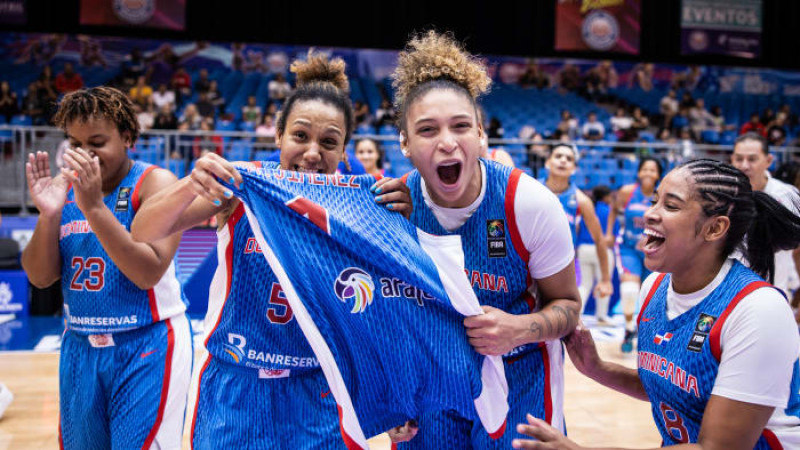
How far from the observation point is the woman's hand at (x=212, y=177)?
1.67 metres

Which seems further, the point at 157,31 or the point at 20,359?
the point at 157,31

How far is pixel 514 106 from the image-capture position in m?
17.5

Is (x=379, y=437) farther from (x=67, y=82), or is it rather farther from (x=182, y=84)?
(x=182, y=84)

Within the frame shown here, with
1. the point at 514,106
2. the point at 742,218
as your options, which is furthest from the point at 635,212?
the point at 514,106

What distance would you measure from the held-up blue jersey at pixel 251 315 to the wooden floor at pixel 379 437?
2.57 metres

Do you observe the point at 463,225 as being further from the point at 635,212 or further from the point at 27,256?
the point at 635,212

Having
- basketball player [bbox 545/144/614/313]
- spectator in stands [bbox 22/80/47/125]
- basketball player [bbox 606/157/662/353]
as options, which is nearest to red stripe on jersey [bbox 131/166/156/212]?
basketball player [bbox 545/144/614/313]

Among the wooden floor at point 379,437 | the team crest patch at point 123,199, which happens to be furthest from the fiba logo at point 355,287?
the wooden floor at point 379,437

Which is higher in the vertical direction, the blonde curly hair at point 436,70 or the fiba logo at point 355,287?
the blonde curly hair at point 436,70

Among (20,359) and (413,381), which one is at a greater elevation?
(413,381)

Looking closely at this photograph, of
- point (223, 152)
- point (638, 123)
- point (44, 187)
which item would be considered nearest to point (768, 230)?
point (44, 187)

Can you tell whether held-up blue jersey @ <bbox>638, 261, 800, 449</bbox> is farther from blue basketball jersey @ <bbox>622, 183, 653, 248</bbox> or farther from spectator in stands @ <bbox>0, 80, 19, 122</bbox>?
spectator in stands @ <bbox>0, 80, 19, 122</bbox>

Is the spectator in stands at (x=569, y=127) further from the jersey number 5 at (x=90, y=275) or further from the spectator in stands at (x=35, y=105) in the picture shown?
the jersey number 5 at (x=90, y=275)

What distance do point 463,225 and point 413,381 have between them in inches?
20.9
